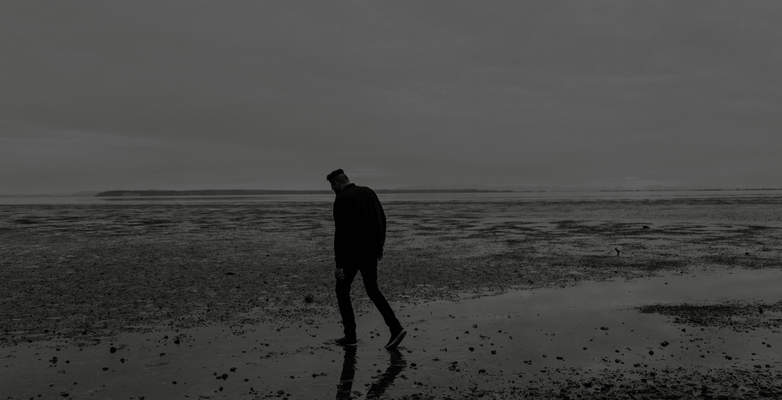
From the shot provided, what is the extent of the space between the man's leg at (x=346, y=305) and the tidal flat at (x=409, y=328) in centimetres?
35

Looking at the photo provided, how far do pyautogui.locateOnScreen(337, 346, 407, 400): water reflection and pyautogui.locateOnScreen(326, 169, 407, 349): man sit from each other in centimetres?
48

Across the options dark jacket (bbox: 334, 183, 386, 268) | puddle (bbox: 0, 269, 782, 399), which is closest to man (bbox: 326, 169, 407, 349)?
dark jacket (bbox: 334, 183, 386, 268)

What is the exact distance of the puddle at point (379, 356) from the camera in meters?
6.21

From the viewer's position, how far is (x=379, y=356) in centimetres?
737

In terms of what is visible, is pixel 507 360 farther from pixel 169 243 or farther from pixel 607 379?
pixel 169 243

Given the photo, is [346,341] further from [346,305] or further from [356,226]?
[356,226]

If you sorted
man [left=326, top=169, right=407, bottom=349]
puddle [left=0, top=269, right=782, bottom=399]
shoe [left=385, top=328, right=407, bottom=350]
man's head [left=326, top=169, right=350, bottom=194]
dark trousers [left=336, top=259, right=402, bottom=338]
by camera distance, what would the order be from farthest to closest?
man's head [left=326, top=169, right=350, bottom=194], dark trousers [left=336, top=259, right=402, bottom=338], man [left=326, top=169, right=407, bottom=349], shoe [left=385, top=328, right=407, bottom=350], puddle [left=0, top=269, right=782, bottom=399]

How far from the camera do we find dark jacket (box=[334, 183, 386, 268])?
7902 millimetres

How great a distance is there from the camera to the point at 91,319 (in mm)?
9469

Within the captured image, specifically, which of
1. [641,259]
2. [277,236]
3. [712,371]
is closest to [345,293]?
[712,371]

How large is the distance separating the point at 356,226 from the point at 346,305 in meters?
1.19

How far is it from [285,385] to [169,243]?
62.6 ft

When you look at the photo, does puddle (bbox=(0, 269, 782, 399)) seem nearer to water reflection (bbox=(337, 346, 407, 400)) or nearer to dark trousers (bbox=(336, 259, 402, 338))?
water reflection (bbox=(337, 346, 407, 400))

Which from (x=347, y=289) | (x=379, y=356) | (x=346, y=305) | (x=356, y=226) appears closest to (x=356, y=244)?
(x=356, y=226)
